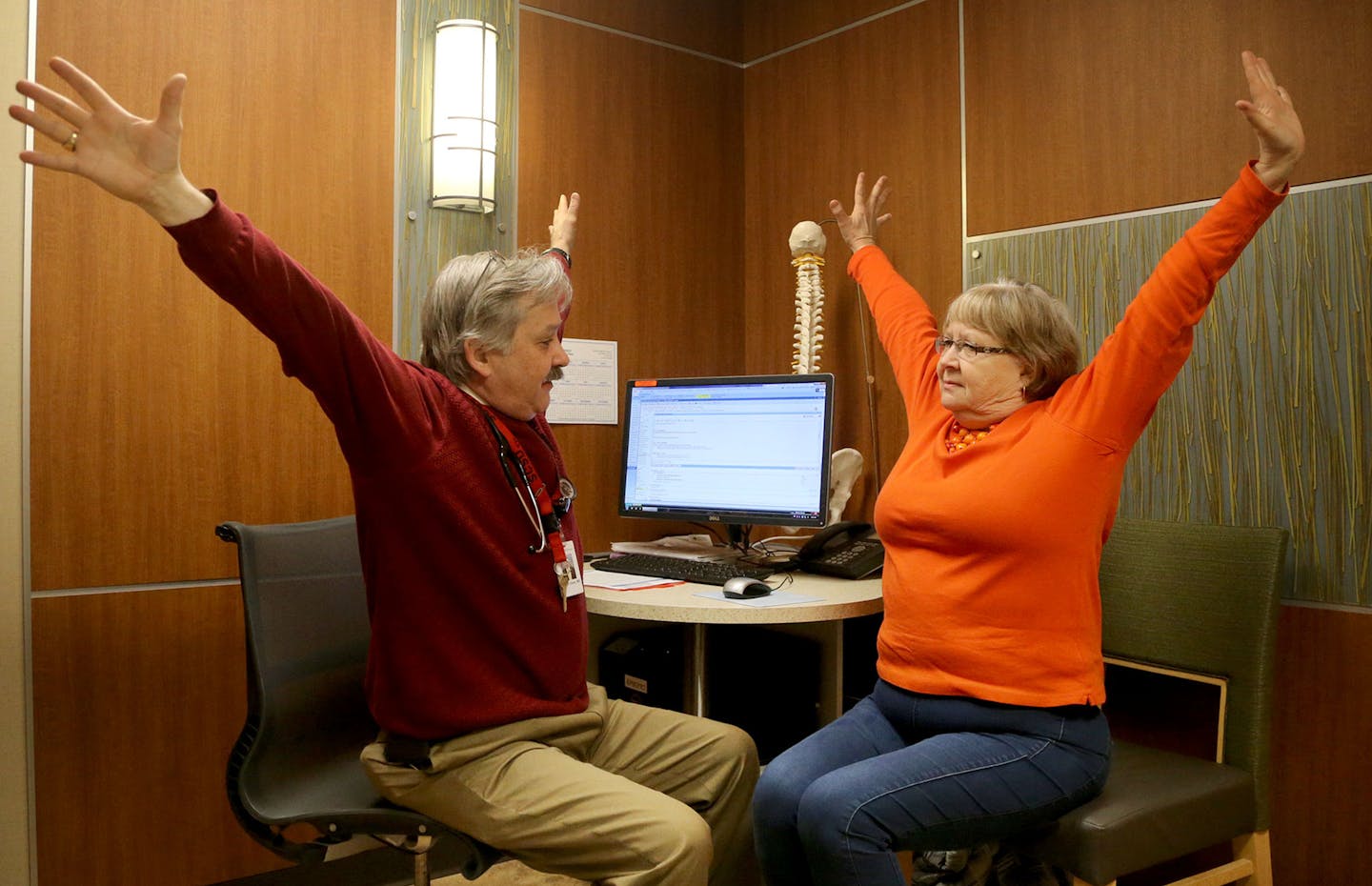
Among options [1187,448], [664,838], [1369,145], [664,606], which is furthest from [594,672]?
[1369,145]

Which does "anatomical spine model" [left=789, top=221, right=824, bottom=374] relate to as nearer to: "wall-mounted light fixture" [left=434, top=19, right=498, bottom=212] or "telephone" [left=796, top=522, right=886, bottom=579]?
"telephone" [left=796, top=522, right=886, bottom=579]

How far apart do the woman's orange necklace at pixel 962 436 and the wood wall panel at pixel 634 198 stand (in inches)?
51.2

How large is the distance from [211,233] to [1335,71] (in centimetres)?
207

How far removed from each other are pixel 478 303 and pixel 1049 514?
0.99 metres

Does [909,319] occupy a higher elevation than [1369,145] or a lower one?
lower

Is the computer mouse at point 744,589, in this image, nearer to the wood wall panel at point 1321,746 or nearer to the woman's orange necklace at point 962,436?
the woman's orange necklace at point 962,436

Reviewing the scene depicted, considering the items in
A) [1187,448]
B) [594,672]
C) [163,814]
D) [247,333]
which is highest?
[247,333]

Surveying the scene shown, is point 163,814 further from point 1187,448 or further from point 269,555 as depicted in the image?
point 1187,448

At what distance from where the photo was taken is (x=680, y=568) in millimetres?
2416

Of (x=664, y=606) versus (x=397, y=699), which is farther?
(x=664, y=606)

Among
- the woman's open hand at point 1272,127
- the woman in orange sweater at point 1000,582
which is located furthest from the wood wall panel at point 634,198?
the woman's open hand at point 1272,127

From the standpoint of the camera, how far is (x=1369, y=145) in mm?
2031

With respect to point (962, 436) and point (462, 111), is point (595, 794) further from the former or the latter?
point (462, 111)

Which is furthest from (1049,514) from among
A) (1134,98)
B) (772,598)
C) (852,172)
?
(852,172)
